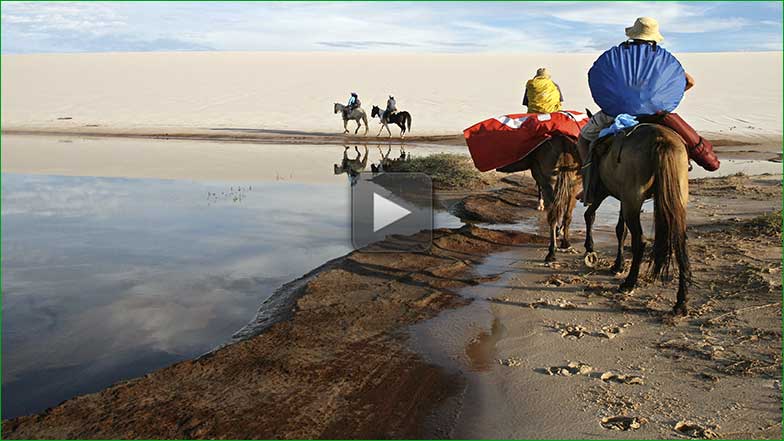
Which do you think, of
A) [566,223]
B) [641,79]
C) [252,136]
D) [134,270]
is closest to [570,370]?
[641,79]

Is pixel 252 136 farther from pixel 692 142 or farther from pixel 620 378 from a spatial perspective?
pixel 620 378

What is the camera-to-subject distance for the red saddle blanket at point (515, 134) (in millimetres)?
7469

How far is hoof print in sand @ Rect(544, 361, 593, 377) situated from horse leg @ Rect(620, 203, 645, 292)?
1.85 m

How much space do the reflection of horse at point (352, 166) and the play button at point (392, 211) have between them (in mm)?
400

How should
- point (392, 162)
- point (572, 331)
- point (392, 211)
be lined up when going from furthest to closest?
1. point (392, 162)
2. point (392, 211)
3. point (572, 331)

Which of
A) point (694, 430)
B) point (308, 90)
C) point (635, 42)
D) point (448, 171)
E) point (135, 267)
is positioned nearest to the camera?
point (694, 430)

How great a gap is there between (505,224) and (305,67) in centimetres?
5791

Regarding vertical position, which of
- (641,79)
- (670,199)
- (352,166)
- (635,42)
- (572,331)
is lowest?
(572,331)

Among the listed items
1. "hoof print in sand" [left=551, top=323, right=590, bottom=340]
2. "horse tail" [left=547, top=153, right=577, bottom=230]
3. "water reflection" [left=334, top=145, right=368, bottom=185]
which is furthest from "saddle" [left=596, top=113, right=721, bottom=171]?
"water reflection" [left=334, top=145, right=368, bottom=185]

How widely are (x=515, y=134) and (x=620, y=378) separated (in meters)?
4.29

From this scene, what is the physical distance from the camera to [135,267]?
693 centimetres

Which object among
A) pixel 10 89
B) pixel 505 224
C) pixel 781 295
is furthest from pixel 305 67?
pixel 781 295

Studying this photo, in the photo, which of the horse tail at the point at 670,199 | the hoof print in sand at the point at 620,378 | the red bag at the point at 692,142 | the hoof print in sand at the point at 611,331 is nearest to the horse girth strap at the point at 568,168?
the red bag at the point at 692,142

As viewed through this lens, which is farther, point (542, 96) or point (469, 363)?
point (542, 96)
